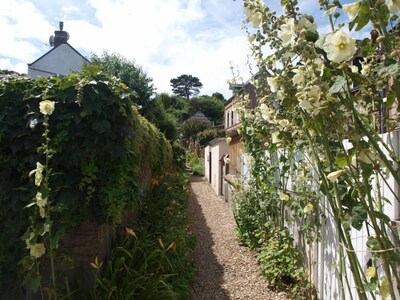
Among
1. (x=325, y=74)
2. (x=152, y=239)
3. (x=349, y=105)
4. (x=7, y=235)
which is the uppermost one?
(x=325, y=74)

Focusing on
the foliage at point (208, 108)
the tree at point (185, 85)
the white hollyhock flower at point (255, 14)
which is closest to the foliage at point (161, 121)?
the white hollyhock flower at point (255, 14)

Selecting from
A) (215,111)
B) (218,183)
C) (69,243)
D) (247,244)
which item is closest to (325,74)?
(69,243)

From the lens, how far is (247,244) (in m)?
5.39

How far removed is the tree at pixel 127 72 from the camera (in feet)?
36.0

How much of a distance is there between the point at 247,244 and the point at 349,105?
4.46m

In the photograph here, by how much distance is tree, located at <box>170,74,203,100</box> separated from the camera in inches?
3152

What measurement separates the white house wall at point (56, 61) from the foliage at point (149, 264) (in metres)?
16.0

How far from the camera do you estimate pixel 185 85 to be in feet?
265

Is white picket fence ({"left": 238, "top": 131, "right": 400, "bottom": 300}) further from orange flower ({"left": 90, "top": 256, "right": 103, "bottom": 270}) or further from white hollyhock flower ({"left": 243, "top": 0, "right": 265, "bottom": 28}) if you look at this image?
orange flower ({"left": 90, "top": 256, "right": 103, "bottom": 270})

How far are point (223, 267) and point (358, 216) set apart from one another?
138 inches

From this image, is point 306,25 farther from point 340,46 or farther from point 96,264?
point 96,264

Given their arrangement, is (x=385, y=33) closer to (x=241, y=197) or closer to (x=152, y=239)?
(x=152, y=239)

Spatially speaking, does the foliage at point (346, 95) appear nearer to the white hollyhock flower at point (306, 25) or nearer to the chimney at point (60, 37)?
the white hollyhock flower at point (306, 25)

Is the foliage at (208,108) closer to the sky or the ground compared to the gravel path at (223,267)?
closer to the sky
